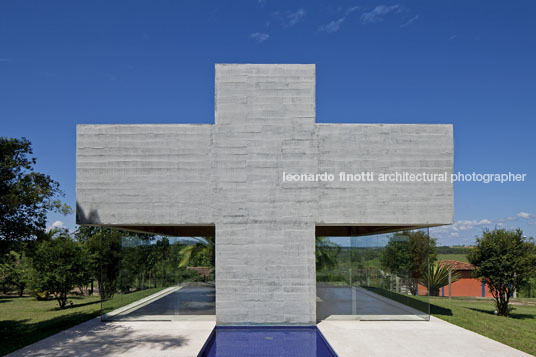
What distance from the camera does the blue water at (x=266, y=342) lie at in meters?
7.83

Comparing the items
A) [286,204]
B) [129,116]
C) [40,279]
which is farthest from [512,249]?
[40,279]

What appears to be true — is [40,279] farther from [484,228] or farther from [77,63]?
[484,228]

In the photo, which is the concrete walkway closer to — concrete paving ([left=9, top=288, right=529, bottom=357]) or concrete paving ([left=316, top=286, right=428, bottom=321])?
concrete paving ([left=9, top=288, right=529, bottom=357])

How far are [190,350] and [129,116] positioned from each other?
290 inches

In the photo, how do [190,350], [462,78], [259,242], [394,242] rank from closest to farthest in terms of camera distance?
1. [190,350]
2. [259,242]
3. [394,242]
4. [462,78]

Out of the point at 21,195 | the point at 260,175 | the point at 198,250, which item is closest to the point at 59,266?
the point at 198,250

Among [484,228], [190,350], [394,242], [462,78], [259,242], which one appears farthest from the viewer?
[462,78]

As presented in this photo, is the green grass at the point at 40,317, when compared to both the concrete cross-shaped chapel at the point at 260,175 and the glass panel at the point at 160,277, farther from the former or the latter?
the concrete cross-shaped chapel at the point at 260,175

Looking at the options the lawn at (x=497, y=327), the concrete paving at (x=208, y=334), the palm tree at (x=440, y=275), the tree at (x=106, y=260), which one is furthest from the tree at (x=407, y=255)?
the tree at (x=106, y=260)

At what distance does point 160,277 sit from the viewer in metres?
13.1

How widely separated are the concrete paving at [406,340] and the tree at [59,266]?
32.6 ft

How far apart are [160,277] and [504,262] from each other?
42.3 feet

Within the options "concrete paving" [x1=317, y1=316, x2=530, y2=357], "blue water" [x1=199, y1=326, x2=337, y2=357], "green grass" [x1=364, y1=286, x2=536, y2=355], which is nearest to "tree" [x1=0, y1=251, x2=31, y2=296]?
"blue water" [x1=199, y1=326, x2=337, y2=357]

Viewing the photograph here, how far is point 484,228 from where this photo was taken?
551 inches
